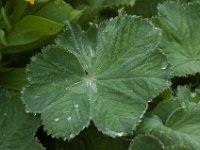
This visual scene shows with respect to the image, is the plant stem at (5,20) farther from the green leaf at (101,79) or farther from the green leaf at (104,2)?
the green leaf at (104,2)

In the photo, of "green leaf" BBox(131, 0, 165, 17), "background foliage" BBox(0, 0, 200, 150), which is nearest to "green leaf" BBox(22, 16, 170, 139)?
"background foliage" BBox(0, 0, 200, 150)

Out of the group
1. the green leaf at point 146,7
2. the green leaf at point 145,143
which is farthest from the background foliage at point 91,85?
the green leaf at point 146,7

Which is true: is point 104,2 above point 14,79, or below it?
above

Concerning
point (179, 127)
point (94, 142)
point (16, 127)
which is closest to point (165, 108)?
point (179, 127)

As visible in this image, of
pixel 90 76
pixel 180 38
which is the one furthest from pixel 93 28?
pixel 180 38

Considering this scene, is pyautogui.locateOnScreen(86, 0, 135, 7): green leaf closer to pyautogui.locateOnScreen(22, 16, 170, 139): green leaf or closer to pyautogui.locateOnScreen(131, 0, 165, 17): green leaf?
pyautogui.locateOnScreen(131, 0, 165, 17): green leaf

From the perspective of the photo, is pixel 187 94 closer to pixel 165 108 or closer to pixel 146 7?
pixel 165 108
